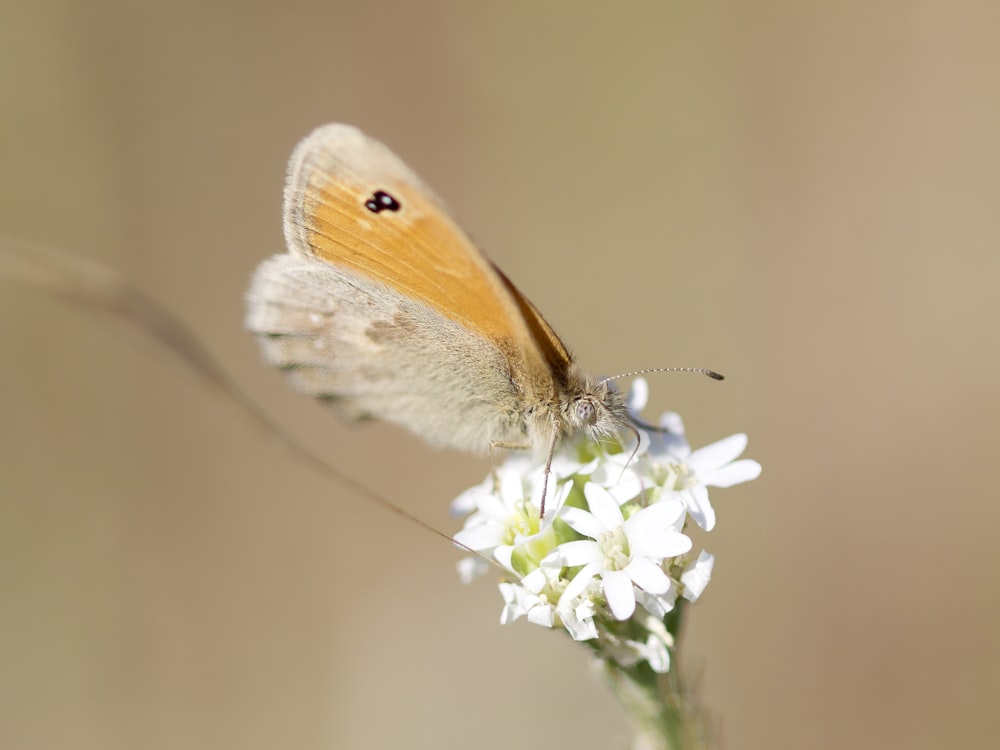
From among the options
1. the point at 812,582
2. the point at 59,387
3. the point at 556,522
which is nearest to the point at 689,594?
the point at 556,522

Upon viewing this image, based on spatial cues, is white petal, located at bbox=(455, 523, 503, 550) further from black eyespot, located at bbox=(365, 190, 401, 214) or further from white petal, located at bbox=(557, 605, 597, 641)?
black eyespot, located at bbox=(365, 190, 401, 214)

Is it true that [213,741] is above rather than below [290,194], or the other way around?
below

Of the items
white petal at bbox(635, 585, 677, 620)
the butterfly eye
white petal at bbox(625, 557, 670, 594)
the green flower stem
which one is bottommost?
the green flower stem

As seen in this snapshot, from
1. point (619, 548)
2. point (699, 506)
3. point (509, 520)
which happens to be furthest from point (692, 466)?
point (509, 520)

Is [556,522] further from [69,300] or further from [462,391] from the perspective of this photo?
[69,300]

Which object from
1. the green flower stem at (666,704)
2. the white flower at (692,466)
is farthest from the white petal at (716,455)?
the green flower stem at (666,704)

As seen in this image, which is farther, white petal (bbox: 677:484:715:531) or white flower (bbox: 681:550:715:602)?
white petal (bbox: 677:484:715:531)

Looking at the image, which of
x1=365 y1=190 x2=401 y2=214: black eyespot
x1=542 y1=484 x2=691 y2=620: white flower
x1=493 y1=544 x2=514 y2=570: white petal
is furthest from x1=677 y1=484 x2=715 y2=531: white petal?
x1=365 y1=190 x2=401 y2=214: black eyespot
